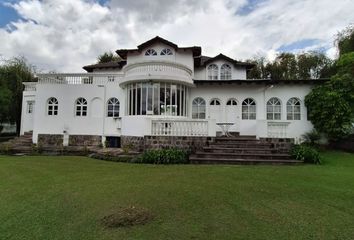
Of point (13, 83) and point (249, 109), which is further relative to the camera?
point (13, 83)

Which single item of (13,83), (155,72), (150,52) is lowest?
(155,72)

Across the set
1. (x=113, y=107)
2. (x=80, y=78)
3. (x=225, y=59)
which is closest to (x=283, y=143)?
(x=225, y=59)

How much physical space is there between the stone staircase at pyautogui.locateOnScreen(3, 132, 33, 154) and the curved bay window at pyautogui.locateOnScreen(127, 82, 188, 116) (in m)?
6.46

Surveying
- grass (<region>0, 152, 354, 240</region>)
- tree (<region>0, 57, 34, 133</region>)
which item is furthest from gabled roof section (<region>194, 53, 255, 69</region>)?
tree (<region>0, 57, 34, 133</region>)

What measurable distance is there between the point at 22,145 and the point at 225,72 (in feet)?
48.9

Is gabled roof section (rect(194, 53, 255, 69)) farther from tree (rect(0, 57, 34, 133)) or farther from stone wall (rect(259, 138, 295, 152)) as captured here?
tree (rect(0, 57, 34, 133))

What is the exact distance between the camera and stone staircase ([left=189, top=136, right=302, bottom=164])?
32.4ft

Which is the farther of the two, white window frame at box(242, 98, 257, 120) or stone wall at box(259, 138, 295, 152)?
white window frame at box(242, 98, 257, 120)

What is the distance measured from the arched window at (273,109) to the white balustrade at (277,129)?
4.64m

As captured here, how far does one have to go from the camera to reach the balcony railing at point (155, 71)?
13.4 meters

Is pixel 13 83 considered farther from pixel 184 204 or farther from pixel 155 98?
pixel 184 204

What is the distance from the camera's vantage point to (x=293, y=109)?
621 inches

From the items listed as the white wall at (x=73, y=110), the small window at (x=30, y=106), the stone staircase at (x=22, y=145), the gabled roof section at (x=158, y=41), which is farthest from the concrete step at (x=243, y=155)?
the small window at (x=30, y=106)

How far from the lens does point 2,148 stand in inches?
550
